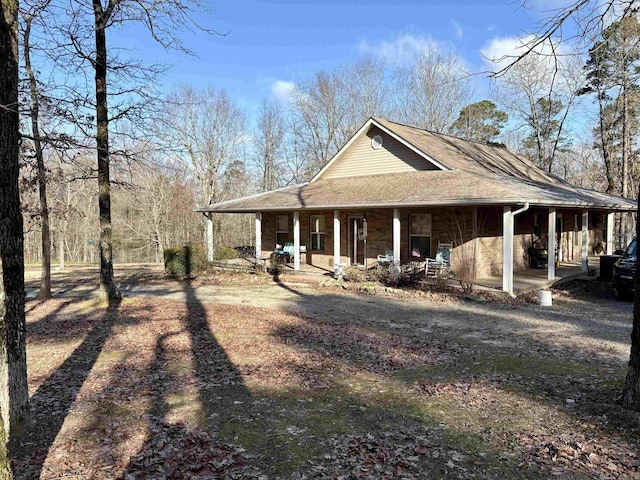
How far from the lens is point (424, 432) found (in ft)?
14.4

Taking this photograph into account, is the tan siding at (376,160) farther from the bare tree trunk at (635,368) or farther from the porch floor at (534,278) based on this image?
the bare tree trunk at (635,368)

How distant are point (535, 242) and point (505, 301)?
24.3 feet

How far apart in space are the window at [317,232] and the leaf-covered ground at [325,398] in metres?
9.24

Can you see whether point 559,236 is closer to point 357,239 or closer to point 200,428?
point 357,239

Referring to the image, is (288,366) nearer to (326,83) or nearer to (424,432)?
(424,432)

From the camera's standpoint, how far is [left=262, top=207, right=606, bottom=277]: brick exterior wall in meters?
15.1

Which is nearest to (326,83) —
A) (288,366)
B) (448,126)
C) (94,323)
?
(448,126)

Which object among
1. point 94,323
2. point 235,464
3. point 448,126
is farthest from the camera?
point 448,126

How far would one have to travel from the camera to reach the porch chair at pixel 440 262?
14734mm

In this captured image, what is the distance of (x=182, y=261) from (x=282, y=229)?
4736 mm

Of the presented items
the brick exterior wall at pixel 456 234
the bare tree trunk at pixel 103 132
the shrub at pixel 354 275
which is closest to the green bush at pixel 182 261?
the brick exterior wall at pixel 456 234

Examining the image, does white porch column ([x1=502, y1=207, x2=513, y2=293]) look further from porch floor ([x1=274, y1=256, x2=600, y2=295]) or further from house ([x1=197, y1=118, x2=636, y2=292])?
porch floor ([x1=274, y1=256, x2=600, y2=295])

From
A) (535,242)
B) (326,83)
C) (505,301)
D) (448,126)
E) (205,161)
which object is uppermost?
(326,83)

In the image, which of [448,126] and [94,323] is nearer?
[94,323]
